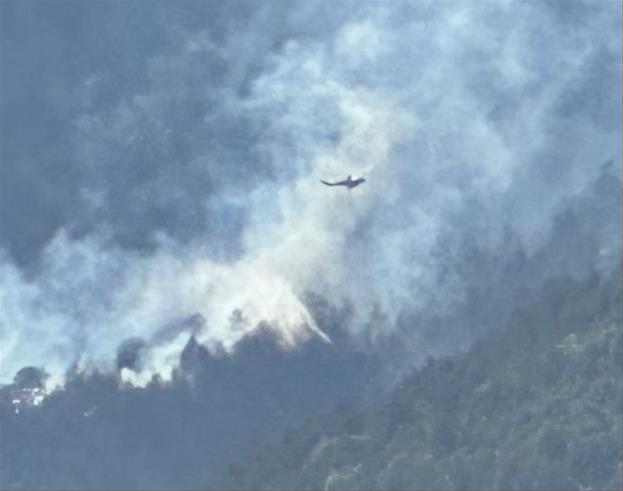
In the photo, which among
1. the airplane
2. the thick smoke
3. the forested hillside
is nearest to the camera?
the forested hillside

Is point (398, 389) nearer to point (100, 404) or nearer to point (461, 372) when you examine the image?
point (461, 372)

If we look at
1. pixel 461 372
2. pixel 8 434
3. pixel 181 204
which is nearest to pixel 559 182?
pixel 461 372

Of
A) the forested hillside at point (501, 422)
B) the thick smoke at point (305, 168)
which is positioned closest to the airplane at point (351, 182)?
the thick smoke at point (305, 168)

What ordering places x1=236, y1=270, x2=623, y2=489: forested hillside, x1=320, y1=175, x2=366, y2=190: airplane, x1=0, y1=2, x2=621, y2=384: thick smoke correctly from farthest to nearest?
x1=320, y1=175, x2=366, y2=190: airplane, x1=0, y1=2, x2=621, y2=384: thick smoke, x1=236, y1=270, x2=623, y2=489: forested hillside

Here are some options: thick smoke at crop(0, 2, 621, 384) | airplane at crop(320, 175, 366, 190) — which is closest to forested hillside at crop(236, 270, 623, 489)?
thick smoke at crop(0, 2, 621, 384)

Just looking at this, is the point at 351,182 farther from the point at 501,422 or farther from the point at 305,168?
the point at 501,422

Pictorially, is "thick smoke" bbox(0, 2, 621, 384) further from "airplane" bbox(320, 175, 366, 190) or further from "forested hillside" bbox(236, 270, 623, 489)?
"forested hillside" bbox(236, 270, 623, 489)

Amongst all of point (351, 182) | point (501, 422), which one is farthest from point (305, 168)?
point (501, 422)

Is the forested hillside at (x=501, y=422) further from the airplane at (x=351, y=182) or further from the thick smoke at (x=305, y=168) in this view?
the airplane at (x=351, y=182)
